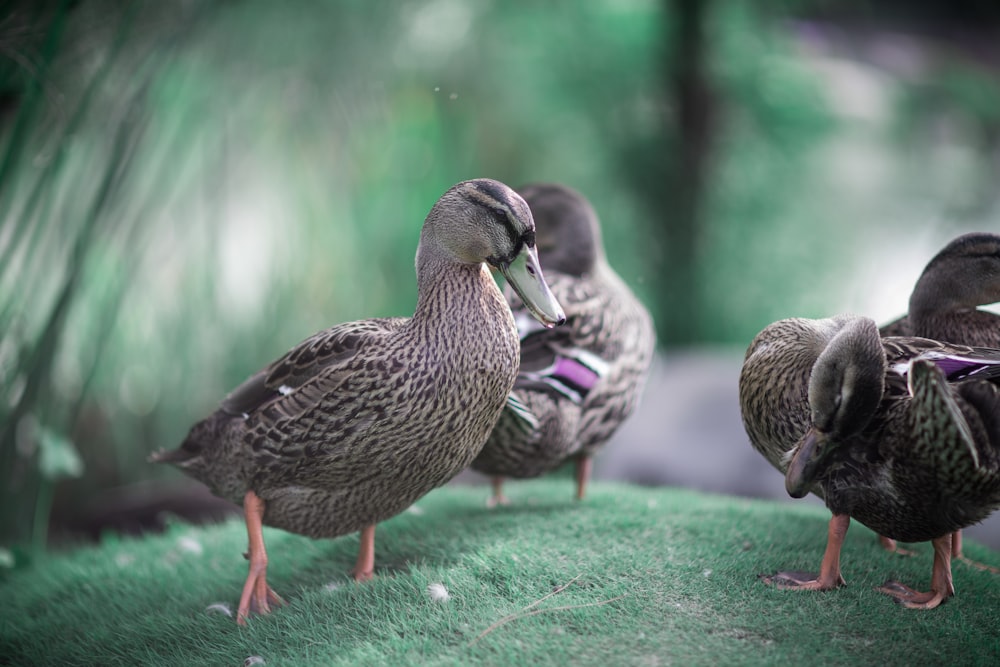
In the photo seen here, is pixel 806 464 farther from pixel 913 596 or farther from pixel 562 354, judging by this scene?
pixel 562 354

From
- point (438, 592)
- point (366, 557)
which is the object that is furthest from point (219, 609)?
point (438, 592)

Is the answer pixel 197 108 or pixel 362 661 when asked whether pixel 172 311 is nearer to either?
pixel 197 108

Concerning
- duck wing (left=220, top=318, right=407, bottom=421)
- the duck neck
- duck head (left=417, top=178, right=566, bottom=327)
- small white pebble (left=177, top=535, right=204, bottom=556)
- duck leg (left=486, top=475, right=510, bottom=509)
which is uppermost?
duck head (left=417, top=178, right=566, bottom=327)

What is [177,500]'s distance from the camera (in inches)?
173

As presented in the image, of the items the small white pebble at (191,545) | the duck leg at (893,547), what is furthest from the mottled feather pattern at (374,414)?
the duck leg at (893,547)

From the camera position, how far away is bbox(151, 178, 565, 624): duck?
223 cm

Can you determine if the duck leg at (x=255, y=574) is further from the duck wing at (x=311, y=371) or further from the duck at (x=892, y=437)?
the duck at (x=892, y=437)

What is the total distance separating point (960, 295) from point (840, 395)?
1003 mm

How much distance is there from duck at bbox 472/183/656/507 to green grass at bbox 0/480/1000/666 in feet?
0.80

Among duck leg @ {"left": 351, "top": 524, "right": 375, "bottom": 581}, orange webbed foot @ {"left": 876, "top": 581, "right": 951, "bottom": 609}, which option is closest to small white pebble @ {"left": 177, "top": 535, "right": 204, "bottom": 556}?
duck leg @ {"left": 351, "top": 524, "right": 375, "bottom": 581}

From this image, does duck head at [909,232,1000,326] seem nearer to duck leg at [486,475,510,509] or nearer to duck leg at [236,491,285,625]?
duck leg at [486,475,510,509]

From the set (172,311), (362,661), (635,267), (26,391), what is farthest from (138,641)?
(635,267)

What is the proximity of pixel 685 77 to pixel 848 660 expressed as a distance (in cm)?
485

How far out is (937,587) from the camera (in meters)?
2.24
